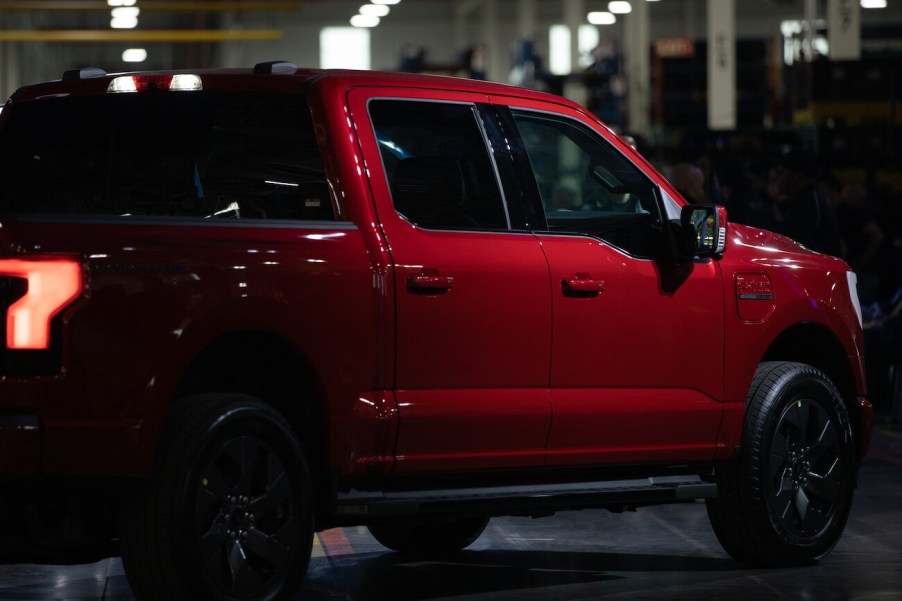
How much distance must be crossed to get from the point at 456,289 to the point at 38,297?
1596mm

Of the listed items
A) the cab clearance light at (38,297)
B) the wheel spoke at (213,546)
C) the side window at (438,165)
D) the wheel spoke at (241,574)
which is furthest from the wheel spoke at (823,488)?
the cab clearance light at (38,297)

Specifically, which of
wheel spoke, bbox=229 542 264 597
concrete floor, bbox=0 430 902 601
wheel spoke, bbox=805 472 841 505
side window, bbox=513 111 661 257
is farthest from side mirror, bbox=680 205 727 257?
wheel spoke, bbox=229 542 264 597

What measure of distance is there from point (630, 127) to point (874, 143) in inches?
623

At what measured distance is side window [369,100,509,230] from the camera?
20.8 ft

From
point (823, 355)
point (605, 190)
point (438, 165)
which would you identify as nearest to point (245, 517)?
point (438, 165)

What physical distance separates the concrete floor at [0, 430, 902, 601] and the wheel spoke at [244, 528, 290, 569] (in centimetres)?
95

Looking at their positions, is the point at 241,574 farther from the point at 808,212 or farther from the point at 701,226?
the point at 808,212

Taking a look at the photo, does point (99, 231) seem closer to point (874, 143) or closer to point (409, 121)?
point (409, 121)

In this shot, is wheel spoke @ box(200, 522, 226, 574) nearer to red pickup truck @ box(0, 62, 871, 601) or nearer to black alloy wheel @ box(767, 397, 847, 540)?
red pickup truck @ box(0, 62, 871, 601)

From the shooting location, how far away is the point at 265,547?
5824 millimetres

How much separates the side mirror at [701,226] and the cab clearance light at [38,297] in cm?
271

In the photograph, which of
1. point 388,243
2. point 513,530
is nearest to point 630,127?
point 513,530

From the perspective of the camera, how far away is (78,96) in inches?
259

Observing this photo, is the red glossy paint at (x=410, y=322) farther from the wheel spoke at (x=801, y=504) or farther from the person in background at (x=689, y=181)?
the person in background at (x=689, y=181)
